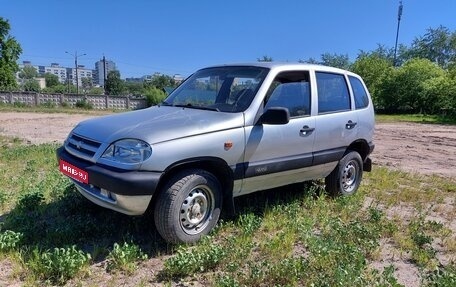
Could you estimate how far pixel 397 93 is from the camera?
36406mm

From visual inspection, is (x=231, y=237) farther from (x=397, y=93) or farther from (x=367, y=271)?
(x=397, y=93)

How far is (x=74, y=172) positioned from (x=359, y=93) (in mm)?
4140

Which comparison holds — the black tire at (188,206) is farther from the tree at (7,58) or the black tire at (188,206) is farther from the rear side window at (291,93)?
the tree at (7,58)

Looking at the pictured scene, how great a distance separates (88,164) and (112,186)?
447mm

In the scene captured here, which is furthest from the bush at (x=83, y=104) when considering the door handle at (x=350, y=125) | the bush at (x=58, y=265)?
the bush at (x=58, y=265)

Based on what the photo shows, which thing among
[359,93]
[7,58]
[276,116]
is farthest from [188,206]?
[7,58]

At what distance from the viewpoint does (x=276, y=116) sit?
383 centimetres

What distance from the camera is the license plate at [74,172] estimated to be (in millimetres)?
3407

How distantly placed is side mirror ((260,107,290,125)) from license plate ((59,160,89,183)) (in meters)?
1.84

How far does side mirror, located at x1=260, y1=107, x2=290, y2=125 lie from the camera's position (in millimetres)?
3814

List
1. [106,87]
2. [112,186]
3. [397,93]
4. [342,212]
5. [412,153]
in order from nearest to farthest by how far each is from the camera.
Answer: [112,186] < [342,212] < [412,153] < [397,93] < [106,87]

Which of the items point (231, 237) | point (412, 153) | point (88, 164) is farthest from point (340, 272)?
point (412, 153)

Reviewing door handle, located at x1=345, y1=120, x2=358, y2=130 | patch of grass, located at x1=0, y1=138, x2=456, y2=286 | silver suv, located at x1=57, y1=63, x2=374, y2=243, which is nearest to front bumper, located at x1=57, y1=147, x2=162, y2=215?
silver suv, located at x1=57, y1=63, x2=374, y2=243

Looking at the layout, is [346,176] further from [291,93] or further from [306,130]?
[291,93]
